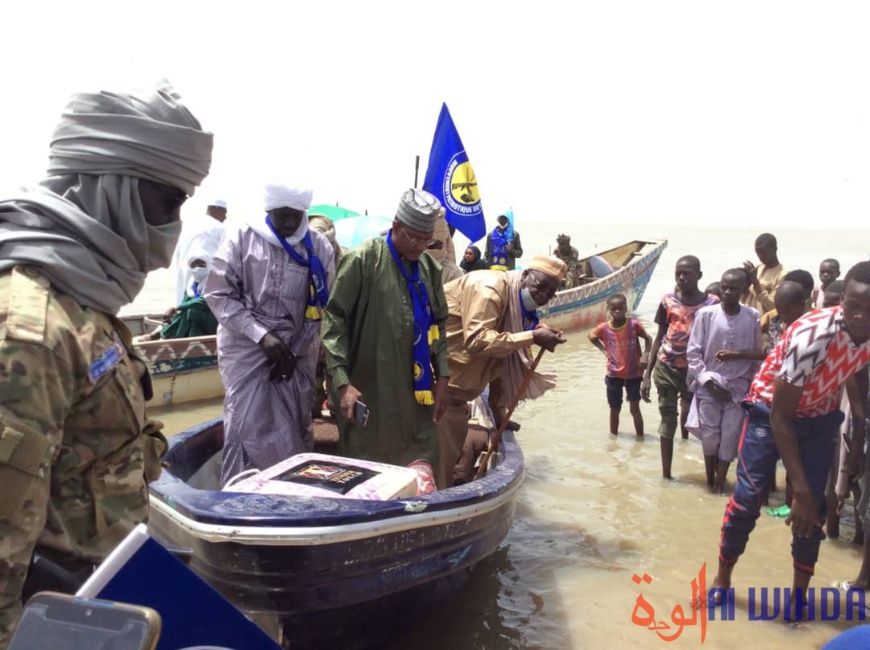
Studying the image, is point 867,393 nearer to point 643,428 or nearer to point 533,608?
point 533,608

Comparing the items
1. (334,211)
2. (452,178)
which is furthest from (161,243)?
(334,211)

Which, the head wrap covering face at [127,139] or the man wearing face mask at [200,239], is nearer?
the head wrap covering face at [127,139]

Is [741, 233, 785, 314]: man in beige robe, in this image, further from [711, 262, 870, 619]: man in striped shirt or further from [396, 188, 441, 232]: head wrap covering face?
[396, 188, 441, 232]: head wrap covering face

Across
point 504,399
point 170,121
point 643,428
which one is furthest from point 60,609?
point 643,428

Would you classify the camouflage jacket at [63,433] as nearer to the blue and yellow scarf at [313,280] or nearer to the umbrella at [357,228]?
the blue and yellow scarf at [313,280]

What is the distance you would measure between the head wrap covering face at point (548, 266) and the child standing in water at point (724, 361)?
1.70m

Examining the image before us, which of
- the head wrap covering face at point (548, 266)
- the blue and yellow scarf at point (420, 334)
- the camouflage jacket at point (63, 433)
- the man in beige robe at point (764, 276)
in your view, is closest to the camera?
the camouflage jacket at point (63, 433)

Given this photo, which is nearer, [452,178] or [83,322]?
[83,322]

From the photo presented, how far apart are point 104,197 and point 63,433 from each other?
19.3 inches

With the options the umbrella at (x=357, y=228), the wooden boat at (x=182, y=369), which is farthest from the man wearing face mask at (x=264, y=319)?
the umbrella at (x=357, y=228)

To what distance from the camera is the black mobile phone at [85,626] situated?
1.06 meters

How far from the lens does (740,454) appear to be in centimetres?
389

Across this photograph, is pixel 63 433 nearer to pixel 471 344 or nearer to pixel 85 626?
pixel 85 626

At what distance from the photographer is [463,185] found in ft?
26.0
